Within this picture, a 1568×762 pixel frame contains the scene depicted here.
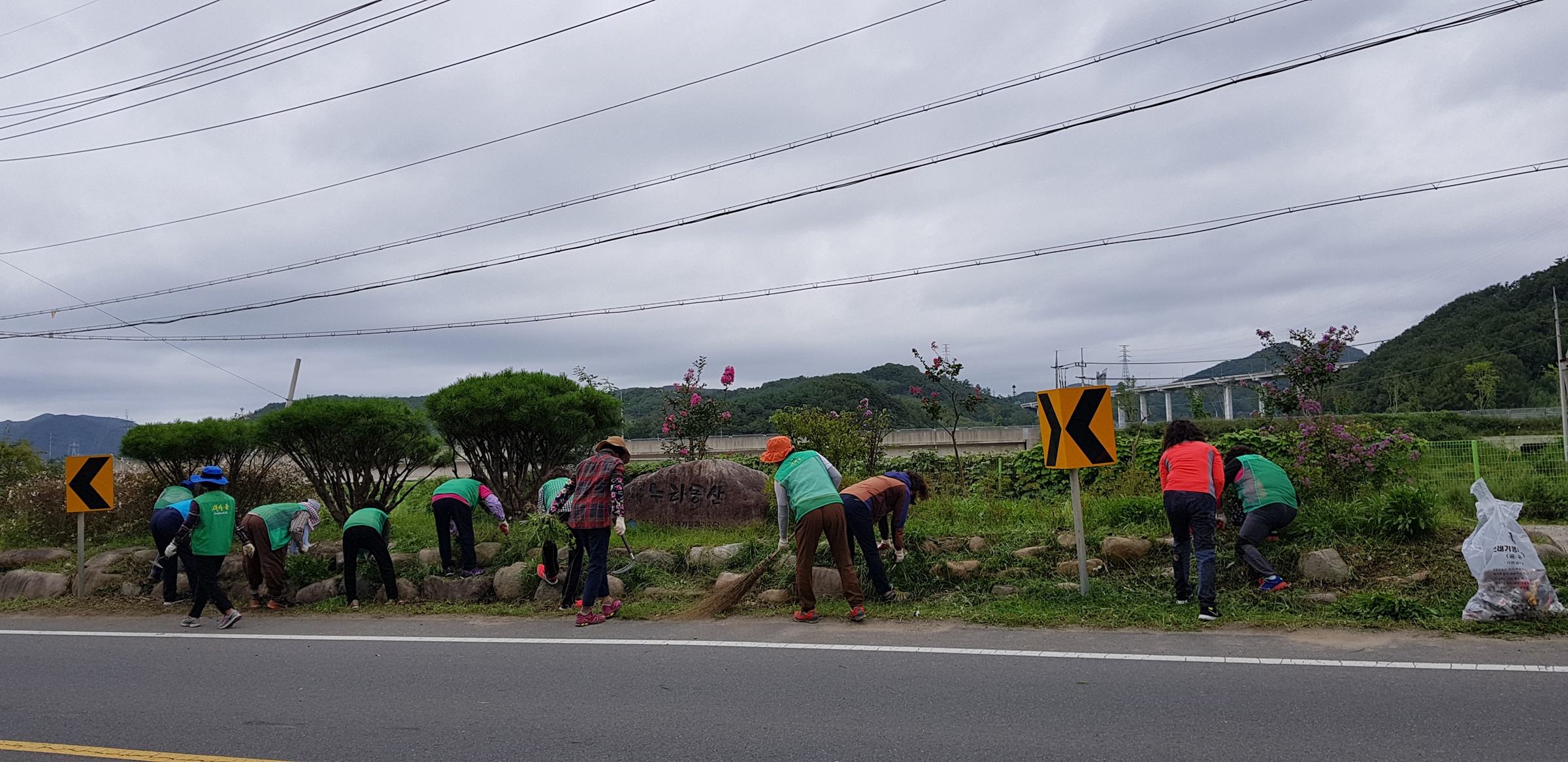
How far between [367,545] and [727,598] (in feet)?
Answer: 14.1

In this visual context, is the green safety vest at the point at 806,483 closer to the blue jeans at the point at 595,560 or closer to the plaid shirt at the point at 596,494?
the plaid shirt at the point at 596,494

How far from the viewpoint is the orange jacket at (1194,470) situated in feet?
26.7

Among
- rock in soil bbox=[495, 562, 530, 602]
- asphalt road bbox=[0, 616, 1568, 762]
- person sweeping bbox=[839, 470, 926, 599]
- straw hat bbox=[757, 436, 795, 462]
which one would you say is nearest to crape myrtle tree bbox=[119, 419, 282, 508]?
rock in soil bbox=[495, 562, 530, 602]

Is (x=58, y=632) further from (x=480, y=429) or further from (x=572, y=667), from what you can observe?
(x=572, y=667)

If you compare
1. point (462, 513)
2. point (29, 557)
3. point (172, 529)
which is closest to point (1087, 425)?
point (462, 513)

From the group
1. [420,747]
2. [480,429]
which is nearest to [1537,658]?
[420,747]

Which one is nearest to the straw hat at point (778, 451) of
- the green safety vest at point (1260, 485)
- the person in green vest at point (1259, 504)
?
the person in green vest at point (1259, 504)

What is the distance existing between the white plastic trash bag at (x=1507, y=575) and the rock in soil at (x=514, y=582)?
8.92 metres

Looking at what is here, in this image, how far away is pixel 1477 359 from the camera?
189ft

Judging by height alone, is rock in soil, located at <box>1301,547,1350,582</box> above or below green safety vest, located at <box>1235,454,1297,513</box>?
below

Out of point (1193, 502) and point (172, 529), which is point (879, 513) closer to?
point (1193, 502)

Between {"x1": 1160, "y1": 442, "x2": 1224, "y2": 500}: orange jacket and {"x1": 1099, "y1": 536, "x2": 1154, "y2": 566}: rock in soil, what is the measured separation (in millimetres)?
1346

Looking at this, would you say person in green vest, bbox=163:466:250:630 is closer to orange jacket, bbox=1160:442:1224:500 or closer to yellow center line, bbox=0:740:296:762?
yellow center line, bbox=0:740:296:762

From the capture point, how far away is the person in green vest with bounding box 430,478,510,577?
10531mm
